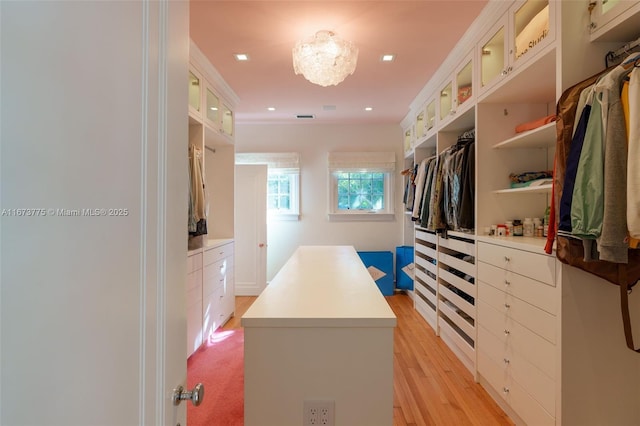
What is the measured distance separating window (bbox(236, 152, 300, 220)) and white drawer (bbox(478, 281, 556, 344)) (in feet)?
10.3

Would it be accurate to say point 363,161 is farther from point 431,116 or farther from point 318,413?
point 318,413

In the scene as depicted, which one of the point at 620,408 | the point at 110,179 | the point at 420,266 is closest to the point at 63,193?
the point at 110,179

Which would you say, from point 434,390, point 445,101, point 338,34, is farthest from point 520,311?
point 338,34

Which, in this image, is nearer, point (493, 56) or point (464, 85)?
point (493, 56)

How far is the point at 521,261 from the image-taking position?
1.70 m

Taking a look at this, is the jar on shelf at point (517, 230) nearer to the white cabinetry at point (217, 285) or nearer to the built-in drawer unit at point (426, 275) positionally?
the built-in drawer unit at point (426, 275)

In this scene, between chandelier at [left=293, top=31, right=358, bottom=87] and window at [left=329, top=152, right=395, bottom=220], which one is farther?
window at [left=329, top=152, right=395, bottom=220]

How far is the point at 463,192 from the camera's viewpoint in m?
2.39

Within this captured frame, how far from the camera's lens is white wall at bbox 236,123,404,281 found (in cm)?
479

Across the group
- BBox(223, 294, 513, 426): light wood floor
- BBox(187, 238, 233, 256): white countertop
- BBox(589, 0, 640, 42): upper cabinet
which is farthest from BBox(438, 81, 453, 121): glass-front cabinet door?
BBox(187, 238, 233, 256): white countertop

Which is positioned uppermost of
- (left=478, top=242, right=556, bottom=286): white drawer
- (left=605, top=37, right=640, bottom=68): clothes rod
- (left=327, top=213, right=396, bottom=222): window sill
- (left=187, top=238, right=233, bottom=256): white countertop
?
(left=605, top=37, right=640, bottom=68): clothes rod

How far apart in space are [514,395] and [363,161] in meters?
3.50

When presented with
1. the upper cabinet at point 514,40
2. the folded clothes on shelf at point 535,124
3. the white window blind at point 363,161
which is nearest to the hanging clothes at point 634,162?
the upper cabinet at point 514,40

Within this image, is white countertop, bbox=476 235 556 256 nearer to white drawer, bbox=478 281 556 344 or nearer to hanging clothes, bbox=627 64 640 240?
white drawer, bbox=478 281 556 344
